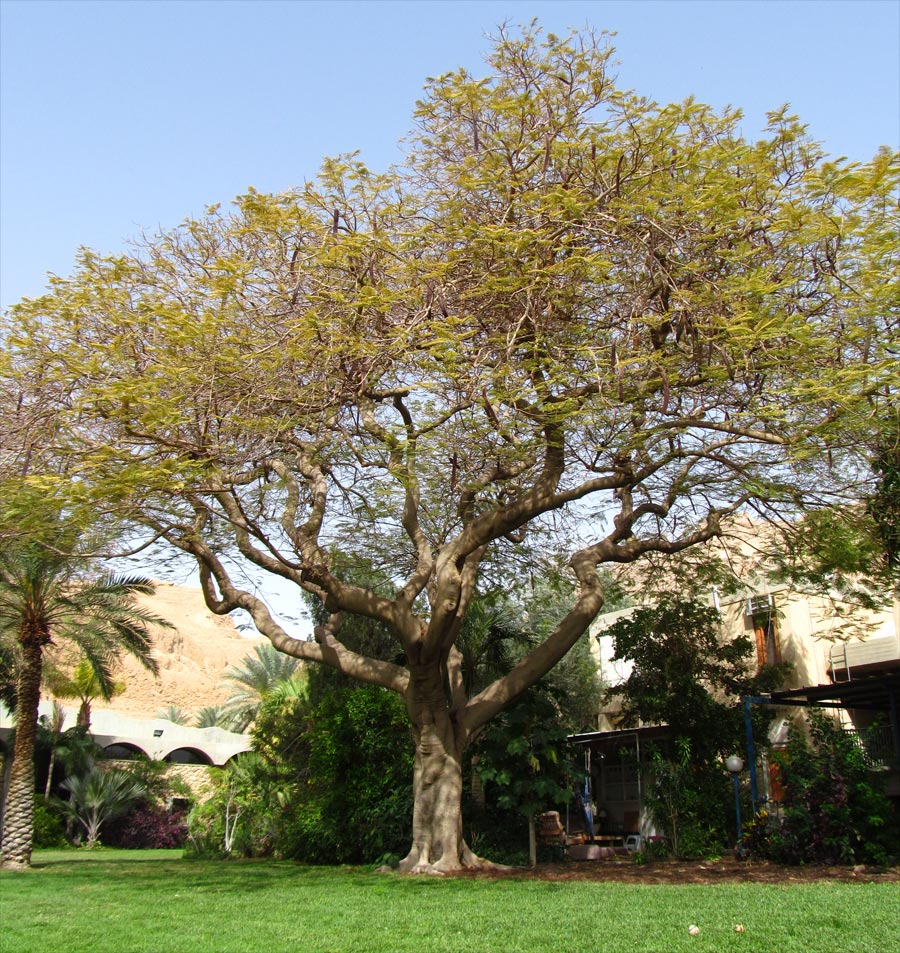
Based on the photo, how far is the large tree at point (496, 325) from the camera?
9375 millimetres

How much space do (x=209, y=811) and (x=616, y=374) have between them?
58.2 feet

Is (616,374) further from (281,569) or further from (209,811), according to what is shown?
(209,811)

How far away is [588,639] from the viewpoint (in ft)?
90.8

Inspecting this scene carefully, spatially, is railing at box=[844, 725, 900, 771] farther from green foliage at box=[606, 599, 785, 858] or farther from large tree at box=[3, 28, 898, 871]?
large tree at box=[3, 28, 898, 871]

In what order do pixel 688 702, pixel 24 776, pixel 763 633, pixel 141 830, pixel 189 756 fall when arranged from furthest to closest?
1. pixel 189 756
2. pixel 141 830
3. pixel 763 633
4. pixel 24 776
5. pixel 688 702

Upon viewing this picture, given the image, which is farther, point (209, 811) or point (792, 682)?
point (209, 811)

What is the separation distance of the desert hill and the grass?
40909 mm

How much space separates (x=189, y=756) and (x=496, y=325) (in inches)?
1260

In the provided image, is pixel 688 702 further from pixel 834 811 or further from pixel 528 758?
pixel 834 811

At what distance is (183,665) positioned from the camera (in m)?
67.8

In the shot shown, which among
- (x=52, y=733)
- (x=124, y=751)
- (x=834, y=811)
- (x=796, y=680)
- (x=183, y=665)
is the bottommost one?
(x=834, y=811)

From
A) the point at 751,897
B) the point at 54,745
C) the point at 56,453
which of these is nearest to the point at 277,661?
the point at 54,745

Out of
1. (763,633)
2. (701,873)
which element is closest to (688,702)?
(763,633)

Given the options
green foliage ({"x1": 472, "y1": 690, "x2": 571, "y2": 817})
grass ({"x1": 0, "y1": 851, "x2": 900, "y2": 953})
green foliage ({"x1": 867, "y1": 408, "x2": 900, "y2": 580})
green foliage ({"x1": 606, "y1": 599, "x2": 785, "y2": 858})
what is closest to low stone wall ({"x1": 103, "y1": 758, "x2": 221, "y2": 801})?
green foliage ({"x1": 606, "y1": 599, "x2": 785, "y2": 858})
